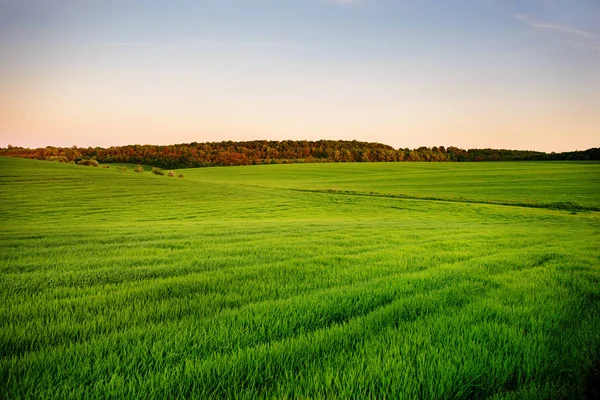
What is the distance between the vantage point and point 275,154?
135 m

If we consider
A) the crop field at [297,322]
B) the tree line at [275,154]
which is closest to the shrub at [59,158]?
the tree line at [275,154]

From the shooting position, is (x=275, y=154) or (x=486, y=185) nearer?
(x=486, y=185)

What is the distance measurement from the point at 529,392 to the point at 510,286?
10.0 ft

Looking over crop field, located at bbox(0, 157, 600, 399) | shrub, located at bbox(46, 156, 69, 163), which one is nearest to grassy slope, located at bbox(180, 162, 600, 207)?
shrub, located at bbox(46, 156, 69, 163)

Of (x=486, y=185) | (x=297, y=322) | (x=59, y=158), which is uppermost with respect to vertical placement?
(x=59, y=158)

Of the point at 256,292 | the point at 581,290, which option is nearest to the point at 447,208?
the point at 581,290

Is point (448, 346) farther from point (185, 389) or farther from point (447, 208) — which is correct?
point (447, 208)

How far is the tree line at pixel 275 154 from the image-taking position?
114 m

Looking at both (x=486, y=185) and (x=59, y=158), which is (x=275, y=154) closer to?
(x=59, y=158)

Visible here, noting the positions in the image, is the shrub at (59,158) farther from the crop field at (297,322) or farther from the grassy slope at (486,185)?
the crop field at (297,322)

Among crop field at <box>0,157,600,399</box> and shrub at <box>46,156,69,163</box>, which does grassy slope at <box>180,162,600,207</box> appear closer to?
shrub at <box>46,156,69,163</box>

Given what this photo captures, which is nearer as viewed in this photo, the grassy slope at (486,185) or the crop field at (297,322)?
the crop field at (297,322)

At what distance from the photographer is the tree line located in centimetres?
11369

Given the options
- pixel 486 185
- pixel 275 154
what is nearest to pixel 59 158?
pixel 275 154
